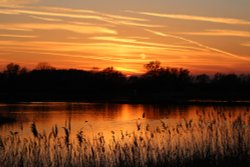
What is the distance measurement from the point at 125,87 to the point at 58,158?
277ft

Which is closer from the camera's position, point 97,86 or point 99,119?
point 99,119

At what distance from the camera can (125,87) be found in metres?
95.8

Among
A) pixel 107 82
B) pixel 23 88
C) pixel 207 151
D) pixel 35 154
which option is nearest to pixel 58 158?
pixel 35 154

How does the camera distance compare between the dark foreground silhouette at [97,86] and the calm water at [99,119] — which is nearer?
the calm water at [99,119]

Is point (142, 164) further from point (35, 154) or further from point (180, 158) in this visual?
point (35, 154)

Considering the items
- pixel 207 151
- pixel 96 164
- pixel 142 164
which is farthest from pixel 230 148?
pixel 96 164

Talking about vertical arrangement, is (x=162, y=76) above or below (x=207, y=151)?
above

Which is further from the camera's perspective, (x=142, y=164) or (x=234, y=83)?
(x=234, y=83)

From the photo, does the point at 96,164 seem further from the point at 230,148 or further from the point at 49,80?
the point at 49,80

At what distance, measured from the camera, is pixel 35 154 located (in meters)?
11.1

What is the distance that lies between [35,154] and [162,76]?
90137 mm

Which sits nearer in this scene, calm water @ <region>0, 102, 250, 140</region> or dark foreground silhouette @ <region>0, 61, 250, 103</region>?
calm water @ <region>0, 102, 250, 140</region>

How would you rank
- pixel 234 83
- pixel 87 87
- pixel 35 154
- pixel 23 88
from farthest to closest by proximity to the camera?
1. pixel 87 87
2. pixel 23 88
3. pixel 234 83
4. pixel 35 154

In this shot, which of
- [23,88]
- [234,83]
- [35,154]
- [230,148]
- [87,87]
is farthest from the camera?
[87,87]
